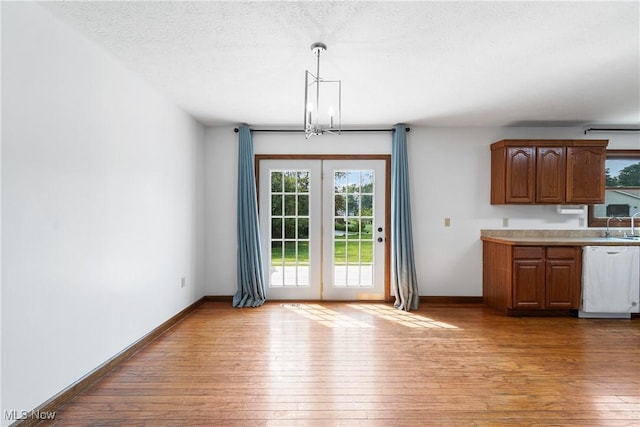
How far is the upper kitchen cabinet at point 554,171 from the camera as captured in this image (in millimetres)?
4121

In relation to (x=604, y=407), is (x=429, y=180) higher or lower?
higher

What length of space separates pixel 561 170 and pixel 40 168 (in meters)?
5.13

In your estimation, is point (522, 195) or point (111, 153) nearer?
point (111, 153)

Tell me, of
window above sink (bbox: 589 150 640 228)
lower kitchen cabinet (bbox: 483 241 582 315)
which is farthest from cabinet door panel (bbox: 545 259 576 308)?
window above sink (bbox: 589 150 640 228)

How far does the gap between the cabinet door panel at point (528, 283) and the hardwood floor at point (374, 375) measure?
0.73 ft

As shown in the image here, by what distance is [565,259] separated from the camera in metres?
3.87

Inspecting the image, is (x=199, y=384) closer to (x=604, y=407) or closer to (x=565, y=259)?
(x=604, y=407)

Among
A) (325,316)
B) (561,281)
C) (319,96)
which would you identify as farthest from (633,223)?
(319,96)

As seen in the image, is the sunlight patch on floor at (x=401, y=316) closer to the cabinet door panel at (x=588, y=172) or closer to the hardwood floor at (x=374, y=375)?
the hardwood floor at (x=374, y=375)

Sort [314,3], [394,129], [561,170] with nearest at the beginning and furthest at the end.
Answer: [314,3]
[561,170]
[394,129]

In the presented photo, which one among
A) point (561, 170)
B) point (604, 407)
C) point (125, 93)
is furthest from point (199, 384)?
point (561, 170)

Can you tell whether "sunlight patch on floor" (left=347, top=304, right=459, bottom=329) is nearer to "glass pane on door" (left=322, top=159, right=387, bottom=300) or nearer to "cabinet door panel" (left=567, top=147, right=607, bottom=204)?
"glass pane on door" (left=322, top=159, right=387, bottom=300)

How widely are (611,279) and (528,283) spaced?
0.92 m

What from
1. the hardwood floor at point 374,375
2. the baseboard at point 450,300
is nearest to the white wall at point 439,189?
the baseboard at point 450,300
